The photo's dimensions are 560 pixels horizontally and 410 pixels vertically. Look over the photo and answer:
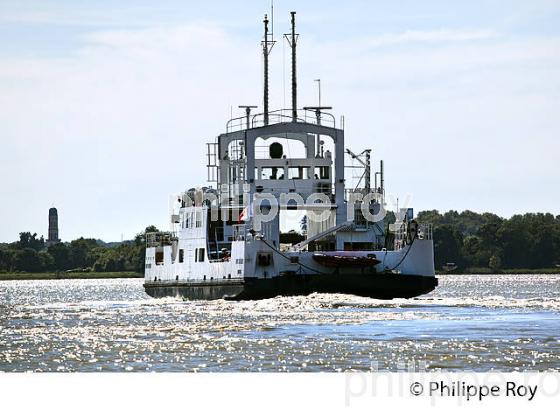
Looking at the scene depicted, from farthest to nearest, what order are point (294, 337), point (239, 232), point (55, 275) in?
point (55, 275) < point (239, 232) < point (294, 337)

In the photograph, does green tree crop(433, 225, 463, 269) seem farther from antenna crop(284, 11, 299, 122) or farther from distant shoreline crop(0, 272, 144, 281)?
antenna crop(284, 11, 299, 122)

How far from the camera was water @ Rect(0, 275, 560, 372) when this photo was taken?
109 feet

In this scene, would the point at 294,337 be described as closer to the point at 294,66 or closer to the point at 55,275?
the point at 294,66

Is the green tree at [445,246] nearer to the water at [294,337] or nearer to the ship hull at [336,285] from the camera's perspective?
the ship hull at [336,285]

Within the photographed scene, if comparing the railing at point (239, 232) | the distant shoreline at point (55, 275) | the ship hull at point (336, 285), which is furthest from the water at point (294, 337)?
the distant shoreline at point (55, 275)

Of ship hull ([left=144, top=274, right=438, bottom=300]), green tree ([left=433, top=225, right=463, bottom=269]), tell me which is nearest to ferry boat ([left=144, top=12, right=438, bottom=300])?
ship hull ([left=144, top=274, right=438, bottom=300])

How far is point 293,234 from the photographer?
64125mm

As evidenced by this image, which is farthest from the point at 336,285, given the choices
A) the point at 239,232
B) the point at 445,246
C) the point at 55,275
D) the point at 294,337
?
the point at 55,275

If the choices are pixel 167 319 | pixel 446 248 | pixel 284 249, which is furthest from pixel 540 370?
pixel 446 248

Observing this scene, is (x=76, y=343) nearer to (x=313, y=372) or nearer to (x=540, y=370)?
(x=313, y=372)

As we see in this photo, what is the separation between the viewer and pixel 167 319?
48594mm

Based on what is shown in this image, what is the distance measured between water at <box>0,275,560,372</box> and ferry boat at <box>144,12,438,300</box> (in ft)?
2.75

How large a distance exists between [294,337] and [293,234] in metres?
24.8

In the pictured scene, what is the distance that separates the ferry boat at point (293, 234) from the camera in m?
54.5
